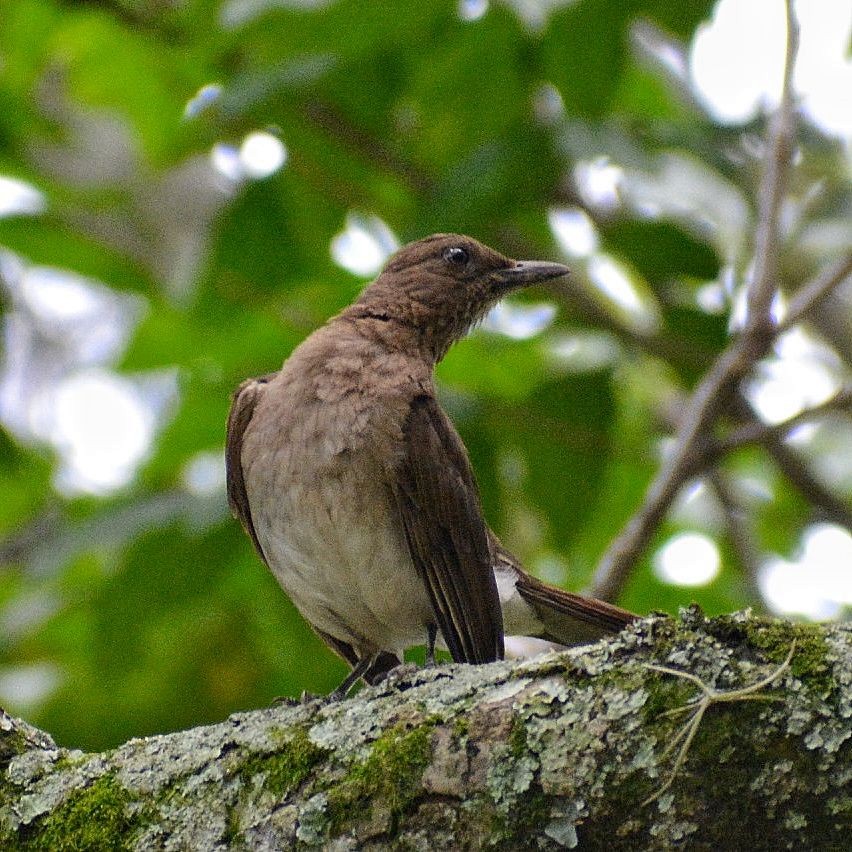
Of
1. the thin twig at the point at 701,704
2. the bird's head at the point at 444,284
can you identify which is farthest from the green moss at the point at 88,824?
the bird's head at the point at 444,284

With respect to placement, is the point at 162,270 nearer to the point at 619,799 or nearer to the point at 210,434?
the point at 210,434

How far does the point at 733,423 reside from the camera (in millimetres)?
5730

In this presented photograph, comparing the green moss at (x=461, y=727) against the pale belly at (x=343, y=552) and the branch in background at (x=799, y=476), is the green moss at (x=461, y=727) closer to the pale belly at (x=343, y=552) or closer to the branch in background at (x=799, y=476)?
the pale belly at (x=343, y=552)

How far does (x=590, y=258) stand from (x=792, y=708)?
13.9ft

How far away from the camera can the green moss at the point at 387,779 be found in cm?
260

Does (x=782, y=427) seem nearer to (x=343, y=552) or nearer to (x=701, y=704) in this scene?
(x=343, y=552)

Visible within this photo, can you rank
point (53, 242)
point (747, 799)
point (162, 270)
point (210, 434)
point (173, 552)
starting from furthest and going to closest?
point (162, 270), point (53, 242), point (210, 434), point (173, 552), point (747, 799)

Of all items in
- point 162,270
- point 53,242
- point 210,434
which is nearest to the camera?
point 210,434

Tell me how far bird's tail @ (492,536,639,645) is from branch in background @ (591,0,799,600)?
106 millimetres

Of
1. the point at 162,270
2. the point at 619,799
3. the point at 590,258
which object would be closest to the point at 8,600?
the point at 162,270

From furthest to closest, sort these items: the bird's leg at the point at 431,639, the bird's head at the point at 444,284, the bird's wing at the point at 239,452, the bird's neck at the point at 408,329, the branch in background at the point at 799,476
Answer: the branch in background at the point at 799,476, the bird's head at the point at 444,284, the bird's neck at the point at 408,329, the bird's wing at the point at 239,452, the bird's leg at the point at 431,639

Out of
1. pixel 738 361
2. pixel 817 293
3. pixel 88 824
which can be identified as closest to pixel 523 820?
pixel 88 824

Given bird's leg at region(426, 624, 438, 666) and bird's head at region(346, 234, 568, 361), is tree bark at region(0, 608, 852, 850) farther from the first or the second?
bird's head at region(346, 234, 568, 361)

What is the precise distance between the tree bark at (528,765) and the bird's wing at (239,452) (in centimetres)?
154
